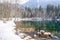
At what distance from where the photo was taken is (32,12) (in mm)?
1249

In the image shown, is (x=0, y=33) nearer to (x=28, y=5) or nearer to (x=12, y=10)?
(x=12, y=10)

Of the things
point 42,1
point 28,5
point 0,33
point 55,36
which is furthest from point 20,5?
point 55,36

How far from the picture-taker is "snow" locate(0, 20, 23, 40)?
4.07ft

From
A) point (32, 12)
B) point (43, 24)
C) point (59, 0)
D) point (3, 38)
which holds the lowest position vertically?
point (3, 38)

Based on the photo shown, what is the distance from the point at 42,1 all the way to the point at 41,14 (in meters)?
0.12

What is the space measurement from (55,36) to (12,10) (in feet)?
1.46

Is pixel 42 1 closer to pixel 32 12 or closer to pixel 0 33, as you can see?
pixel 32 12

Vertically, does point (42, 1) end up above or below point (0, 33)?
above

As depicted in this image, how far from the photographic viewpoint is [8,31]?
49.1 inches

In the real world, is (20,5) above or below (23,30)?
above

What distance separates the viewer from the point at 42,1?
1.25 metres

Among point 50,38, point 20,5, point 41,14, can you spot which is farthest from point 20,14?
point 50,38

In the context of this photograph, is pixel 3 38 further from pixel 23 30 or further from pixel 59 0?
pixel 59 0

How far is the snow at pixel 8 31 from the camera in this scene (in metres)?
1.24
